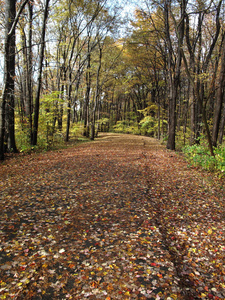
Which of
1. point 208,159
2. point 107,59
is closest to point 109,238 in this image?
point 208,159

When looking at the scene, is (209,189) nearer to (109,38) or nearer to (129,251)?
(129,251)

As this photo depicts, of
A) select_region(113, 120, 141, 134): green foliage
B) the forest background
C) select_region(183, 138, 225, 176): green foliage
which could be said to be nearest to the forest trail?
select_region(183, 138, 225, 176): green foliage

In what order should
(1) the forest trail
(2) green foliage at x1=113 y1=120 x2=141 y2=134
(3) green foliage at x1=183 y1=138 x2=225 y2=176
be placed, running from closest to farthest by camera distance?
(1) the forest trail → (3) green foliage at x1=183 y1=138 x2=225 y2=176 → (2) green foliage at x1=113 y1=120 x2=141 y2=134

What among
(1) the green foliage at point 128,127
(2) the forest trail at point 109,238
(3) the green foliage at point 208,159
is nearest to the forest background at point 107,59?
(3) the green foliage at point 208,159

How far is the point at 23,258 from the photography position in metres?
3.05

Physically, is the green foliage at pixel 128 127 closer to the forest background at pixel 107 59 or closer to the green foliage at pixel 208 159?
the forest background at pixel 107 59

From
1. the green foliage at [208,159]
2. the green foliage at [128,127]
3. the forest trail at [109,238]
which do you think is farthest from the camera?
the green foliage at [128,127]

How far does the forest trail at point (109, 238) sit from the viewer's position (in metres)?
2.64

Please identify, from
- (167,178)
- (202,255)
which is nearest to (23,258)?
(202,255)

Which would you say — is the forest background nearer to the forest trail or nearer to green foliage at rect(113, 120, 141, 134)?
the forest trail

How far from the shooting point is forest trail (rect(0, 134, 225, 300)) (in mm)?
2641

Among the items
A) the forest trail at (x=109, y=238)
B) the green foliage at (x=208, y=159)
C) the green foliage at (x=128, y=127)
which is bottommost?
the forest trail at (x=109, y=238)

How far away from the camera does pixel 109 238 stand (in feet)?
12.3

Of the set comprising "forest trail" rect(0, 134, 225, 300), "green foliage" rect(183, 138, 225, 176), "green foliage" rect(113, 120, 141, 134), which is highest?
"green foliage" rect(113, 120, 141, 134)
